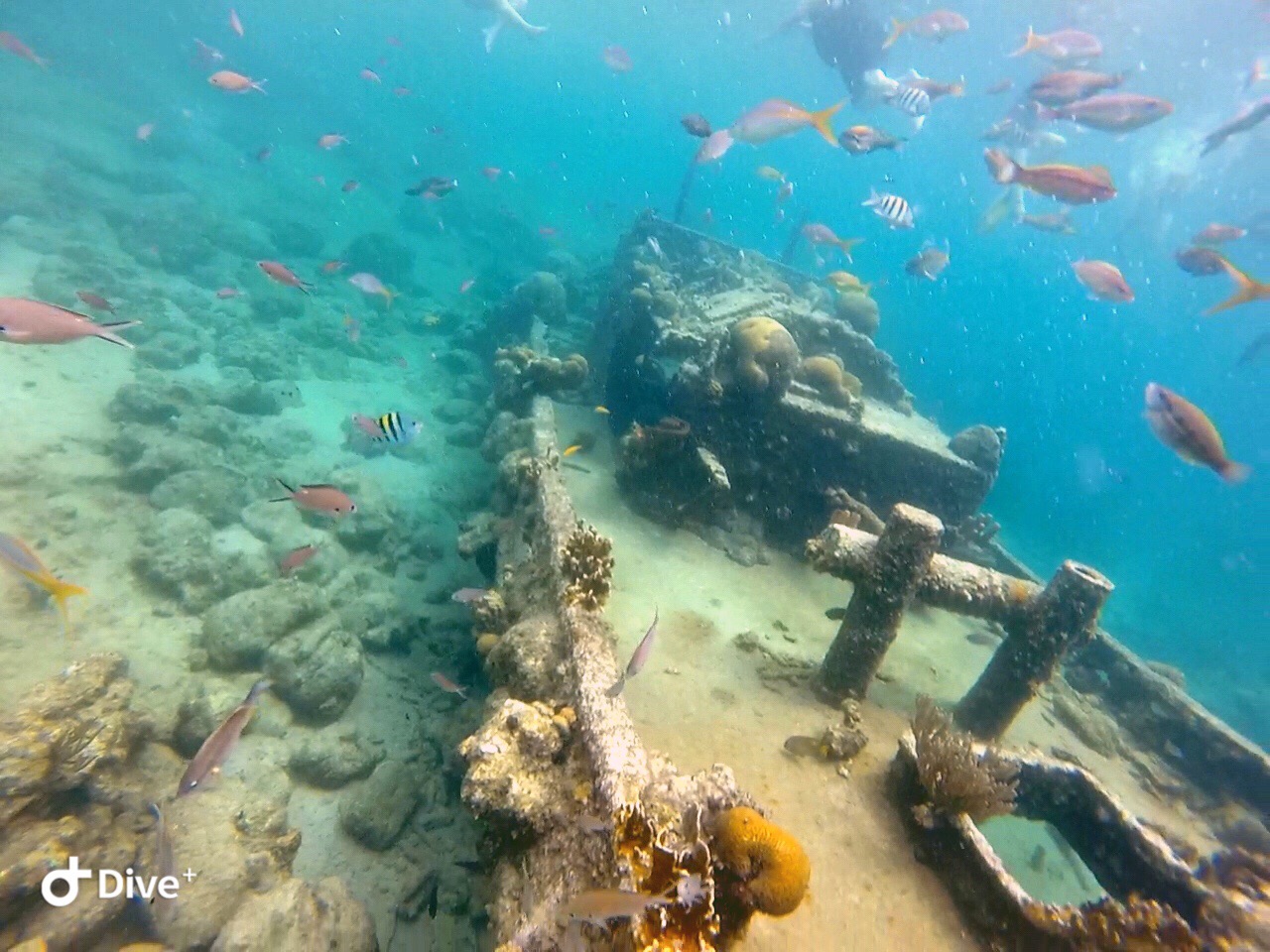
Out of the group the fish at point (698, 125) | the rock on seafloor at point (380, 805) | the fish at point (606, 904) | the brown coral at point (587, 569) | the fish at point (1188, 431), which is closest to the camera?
the fish at point (606, 904)

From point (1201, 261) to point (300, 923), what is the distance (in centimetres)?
1338

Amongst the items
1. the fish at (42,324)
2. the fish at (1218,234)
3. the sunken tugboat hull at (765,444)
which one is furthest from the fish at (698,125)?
the fish at (1218,234)

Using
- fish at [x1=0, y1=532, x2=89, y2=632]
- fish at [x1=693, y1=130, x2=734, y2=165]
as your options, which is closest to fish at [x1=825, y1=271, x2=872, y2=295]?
fish at [x1=693, y1=130, x2=734, y2=165]

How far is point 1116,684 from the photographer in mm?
8352

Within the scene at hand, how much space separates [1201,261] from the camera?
8391mm

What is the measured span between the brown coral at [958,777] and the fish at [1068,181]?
641 cm

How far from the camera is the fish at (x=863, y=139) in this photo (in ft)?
30.2

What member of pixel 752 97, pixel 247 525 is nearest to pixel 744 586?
pixel 247 525

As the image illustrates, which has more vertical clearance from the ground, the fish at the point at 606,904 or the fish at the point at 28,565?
the fish at the point at 606,904

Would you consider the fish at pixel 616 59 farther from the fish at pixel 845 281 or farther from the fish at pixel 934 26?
the fish at pixel 845 281

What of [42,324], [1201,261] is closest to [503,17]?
[1201,261]

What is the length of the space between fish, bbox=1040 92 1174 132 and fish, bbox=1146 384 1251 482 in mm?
6004

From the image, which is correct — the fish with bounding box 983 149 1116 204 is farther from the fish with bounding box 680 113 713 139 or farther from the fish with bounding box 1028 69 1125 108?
the fish with bounding box 680 113 713 139

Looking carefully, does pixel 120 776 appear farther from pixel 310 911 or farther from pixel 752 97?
pixel 752 97
